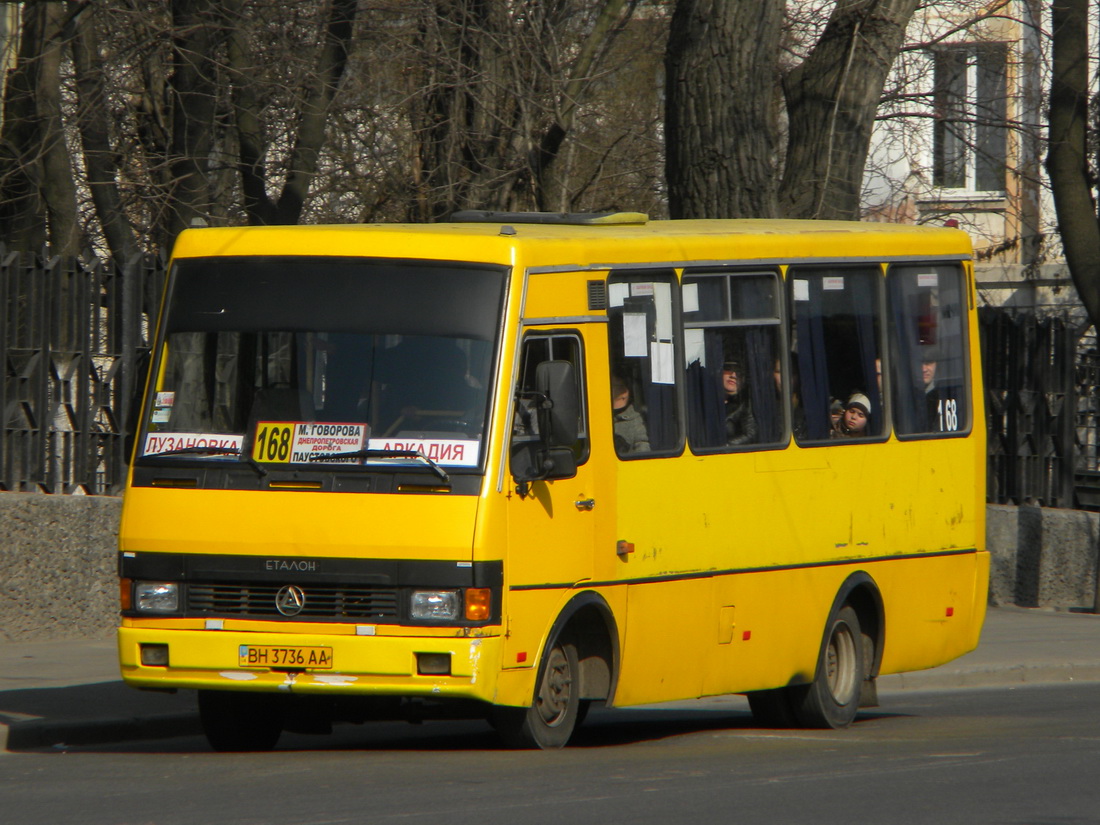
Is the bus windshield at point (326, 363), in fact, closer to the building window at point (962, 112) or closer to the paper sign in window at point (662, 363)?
the paper sign in window at point (662, 363)

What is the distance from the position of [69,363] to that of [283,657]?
5551mm

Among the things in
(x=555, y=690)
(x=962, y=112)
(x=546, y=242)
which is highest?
(x=962, y=112)

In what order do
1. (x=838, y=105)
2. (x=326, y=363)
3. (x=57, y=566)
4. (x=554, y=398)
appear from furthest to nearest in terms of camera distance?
(x=838, y=105) → (x=57, y=566) → (x=326, y=363) → (x=554, y=398)

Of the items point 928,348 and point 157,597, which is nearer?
point 157,597

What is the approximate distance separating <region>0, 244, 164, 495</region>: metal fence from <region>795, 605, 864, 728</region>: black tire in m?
5.15

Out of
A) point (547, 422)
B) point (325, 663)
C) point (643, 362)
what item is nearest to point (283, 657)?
point (325, 663)

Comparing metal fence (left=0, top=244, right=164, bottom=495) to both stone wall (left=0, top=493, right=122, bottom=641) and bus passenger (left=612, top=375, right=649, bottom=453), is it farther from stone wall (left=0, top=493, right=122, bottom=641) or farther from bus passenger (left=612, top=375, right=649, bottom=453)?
bus passenger (left=612, top=375, right=649, bottom=453)

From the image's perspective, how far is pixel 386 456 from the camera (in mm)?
8750

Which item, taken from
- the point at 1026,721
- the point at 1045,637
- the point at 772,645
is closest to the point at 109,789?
the point at 772,645

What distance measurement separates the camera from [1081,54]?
19812mm

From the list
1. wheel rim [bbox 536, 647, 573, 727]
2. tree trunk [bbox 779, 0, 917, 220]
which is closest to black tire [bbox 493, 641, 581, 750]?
wheel rim [bbox 536, 647, 573, 727]

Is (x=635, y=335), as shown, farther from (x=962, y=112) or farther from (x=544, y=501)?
(x=962, y=112)

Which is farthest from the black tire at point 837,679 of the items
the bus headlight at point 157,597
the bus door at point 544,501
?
the bus headlight at point 157,597

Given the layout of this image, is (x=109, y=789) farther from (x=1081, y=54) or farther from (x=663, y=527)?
(x=1081, y=54)
